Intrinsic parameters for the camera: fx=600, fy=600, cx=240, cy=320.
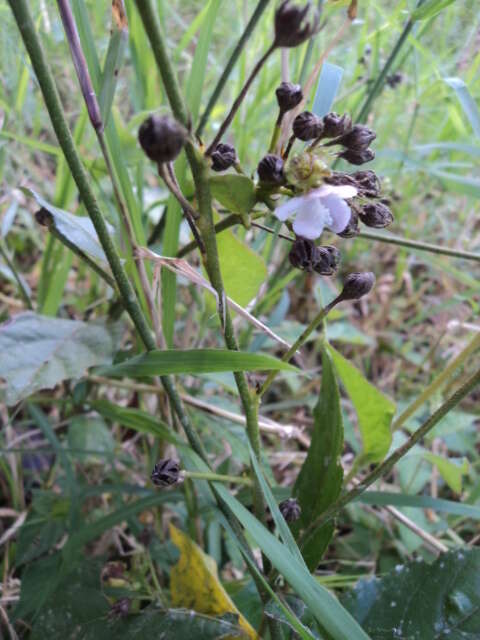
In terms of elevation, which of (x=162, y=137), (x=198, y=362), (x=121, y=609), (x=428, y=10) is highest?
(x=428, y=10)

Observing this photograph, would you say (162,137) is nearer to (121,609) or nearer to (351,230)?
(351,230)

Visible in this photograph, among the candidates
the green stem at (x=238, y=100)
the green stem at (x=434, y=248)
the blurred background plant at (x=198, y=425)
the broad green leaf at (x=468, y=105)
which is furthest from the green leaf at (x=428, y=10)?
the green stem at (x=238, y=100)

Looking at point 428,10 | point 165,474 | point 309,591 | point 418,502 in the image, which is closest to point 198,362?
point 165,474

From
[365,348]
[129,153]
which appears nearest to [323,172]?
[129,153]

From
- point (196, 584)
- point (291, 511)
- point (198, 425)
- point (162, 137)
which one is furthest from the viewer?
point (198, 425)

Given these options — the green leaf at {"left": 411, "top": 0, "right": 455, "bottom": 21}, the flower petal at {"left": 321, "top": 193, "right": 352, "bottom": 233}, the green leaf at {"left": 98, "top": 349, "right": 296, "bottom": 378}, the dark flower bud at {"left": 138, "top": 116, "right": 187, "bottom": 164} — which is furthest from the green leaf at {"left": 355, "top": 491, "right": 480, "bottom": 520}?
the green leaf at {"left": 411, "top": 0, "right": 455, "bottom": 21}

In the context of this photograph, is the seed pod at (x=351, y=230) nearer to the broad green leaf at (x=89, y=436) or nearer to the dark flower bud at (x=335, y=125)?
the dark flower bud at (x=335, y=125)

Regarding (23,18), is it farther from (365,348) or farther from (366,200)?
(365,348)
